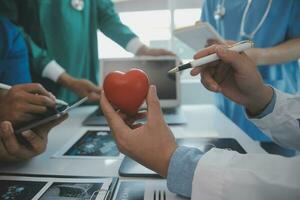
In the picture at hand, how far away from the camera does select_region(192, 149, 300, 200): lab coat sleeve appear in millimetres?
429

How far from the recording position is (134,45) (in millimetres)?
1441

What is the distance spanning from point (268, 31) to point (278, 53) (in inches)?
4.6

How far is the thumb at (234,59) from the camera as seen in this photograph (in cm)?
56

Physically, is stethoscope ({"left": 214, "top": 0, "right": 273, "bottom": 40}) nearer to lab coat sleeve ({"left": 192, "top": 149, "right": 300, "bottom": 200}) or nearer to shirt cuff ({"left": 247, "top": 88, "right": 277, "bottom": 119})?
shirt cuff ({"left": 247, "top": 88, "right": 277, "bottom": 119})

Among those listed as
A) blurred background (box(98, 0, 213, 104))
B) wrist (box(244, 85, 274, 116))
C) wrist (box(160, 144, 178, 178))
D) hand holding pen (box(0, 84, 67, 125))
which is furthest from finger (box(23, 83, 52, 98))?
blurred background (box(98, 0, 213, 104))

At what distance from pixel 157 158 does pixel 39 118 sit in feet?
1.08

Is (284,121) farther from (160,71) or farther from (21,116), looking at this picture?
(160,71)

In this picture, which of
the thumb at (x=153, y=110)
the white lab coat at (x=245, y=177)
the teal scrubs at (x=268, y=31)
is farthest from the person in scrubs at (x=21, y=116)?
the teal scrubs at (x=268, y=31)

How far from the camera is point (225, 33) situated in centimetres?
125

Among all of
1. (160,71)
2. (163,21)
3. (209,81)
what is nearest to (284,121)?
(209,81)

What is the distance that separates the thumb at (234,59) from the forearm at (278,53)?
447mm

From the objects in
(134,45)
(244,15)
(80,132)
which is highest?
(244,15)

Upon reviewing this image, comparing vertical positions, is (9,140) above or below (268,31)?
below

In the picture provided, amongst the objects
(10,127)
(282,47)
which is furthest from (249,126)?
(10,127)
